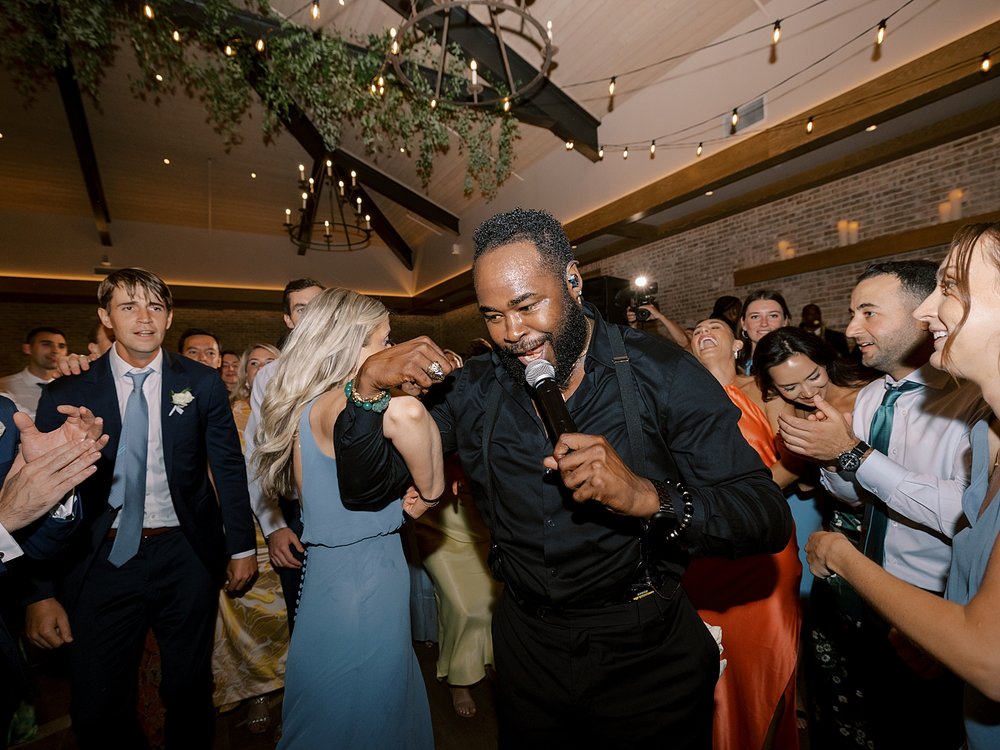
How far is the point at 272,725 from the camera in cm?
265

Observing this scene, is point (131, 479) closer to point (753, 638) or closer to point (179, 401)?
point (179, 401)

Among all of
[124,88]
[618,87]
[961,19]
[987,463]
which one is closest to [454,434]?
[987,463]

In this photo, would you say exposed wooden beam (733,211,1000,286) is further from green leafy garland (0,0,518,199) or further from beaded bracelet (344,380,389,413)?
beaded bracelet (344,380,389,413)

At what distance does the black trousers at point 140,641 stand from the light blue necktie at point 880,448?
2855 millimetres

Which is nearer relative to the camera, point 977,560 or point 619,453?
point 977,560

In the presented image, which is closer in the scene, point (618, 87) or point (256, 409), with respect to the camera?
point (256, 409)

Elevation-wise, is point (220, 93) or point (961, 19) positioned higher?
point (220, 93)

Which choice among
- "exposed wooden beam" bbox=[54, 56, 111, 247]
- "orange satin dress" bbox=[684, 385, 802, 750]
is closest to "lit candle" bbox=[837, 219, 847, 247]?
"orange satin dress" bbox=[684, 385, 802, 750]

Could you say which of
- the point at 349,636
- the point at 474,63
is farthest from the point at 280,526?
the point at 474,63

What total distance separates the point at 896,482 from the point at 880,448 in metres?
0.34

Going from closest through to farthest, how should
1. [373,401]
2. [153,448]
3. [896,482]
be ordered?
[373,401], [896,482], [153,448]

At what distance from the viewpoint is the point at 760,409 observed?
109 inches

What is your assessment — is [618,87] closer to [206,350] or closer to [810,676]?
[206,350]

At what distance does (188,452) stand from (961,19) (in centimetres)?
644
